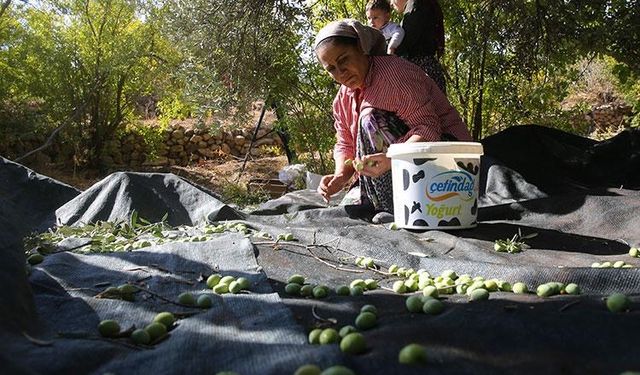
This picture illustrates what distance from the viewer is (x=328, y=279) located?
8.14ft

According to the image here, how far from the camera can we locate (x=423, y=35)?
4602mm

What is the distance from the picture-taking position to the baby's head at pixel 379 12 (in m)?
5.09

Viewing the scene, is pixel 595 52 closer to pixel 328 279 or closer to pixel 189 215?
pixel 189 215

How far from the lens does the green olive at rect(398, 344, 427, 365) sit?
1284mm

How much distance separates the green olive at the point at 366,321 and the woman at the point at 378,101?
6.54 feet

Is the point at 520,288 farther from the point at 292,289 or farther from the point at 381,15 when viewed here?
the point at 381,15

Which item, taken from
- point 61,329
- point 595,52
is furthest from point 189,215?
point 595,52

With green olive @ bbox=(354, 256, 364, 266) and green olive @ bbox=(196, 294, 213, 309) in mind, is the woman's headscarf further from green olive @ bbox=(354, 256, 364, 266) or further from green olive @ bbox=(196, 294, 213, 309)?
green olive @ bbox=(196, 294, 213, 309)

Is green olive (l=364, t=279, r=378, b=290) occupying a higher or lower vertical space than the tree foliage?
lower

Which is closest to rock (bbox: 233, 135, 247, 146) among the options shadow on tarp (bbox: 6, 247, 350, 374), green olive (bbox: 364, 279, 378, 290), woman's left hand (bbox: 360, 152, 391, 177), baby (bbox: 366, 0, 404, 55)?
baby (bbox: 366, 0, 404, 55)

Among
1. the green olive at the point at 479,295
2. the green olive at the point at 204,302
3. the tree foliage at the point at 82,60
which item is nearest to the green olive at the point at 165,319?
the green olive at the point at 204,302

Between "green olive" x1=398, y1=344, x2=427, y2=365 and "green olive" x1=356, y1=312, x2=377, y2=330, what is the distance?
358 millimetres

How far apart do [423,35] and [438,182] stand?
166cm

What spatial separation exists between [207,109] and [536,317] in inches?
243
